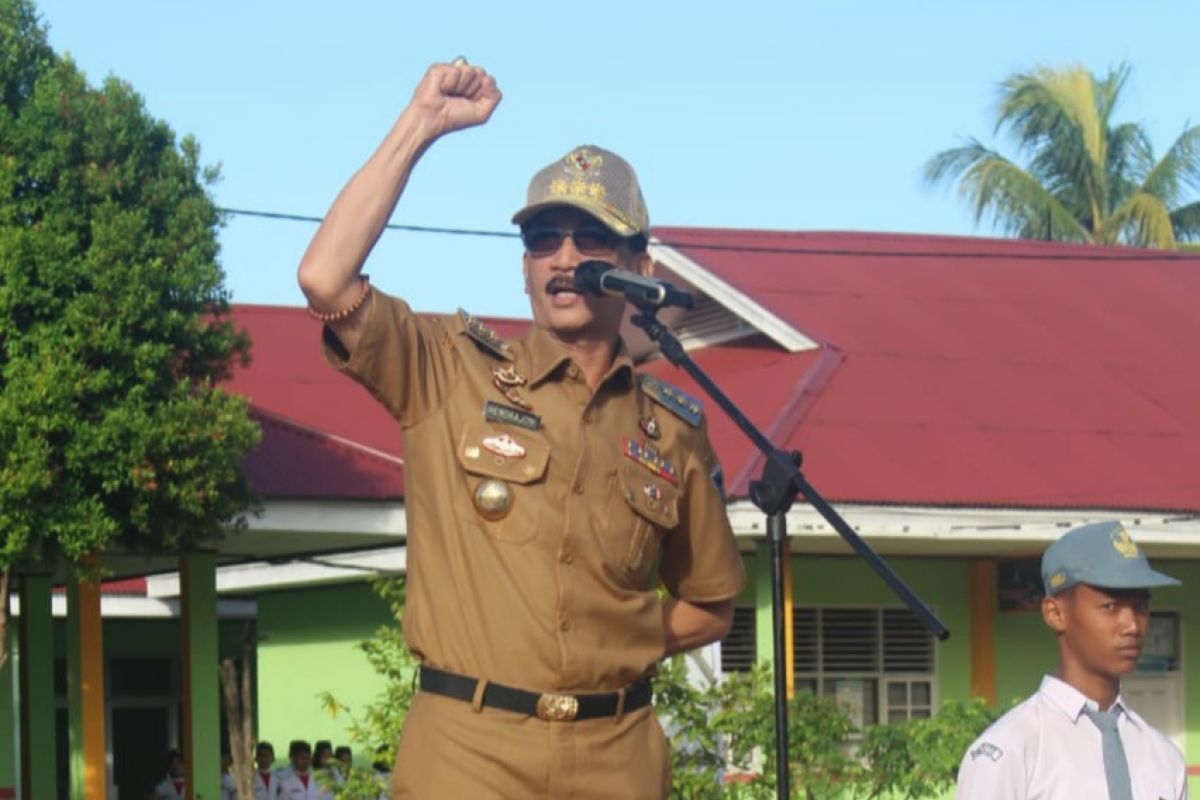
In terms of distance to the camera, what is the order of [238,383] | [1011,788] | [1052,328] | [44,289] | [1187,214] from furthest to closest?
1. [1187,214]
2. [1052,328]
3. [238,383]
4. [44,289]
5. [1011,788]

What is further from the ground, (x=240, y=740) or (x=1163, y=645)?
(x=1163, y=645)

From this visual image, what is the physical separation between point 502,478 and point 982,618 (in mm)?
16645

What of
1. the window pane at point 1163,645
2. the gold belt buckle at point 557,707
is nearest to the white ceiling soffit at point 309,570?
the window pane at point 1163,645

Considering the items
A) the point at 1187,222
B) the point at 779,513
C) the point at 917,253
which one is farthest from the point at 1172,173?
the point at 779,513

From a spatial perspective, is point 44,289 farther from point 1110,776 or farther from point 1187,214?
point 1187,214

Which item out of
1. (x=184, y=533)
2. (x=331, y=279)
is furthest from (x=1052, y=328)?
(x=331, y=279)

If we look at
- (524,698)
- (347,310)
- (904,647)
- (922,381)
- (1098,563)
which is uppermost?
(922,381)

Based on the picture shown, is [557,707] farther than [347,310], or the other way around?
[557,707]

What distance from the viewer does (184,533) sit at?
47.0 feet

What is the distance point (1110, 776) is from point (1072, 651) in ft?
0.95

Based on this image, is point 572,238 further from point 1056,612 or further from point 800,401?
point 800,401

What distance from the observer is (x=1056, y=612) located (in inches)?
200

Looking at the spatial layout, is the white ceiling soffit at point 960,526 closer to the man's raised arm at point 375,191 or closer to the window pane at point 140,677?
the window pane at point 140,677

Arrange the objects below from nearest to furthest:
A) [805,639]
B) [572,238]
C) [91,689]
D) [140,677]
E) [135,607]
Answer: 1. [572,238]
2. [91,689]
3. [805,639]
4. [135,607]
5. [140,677]
